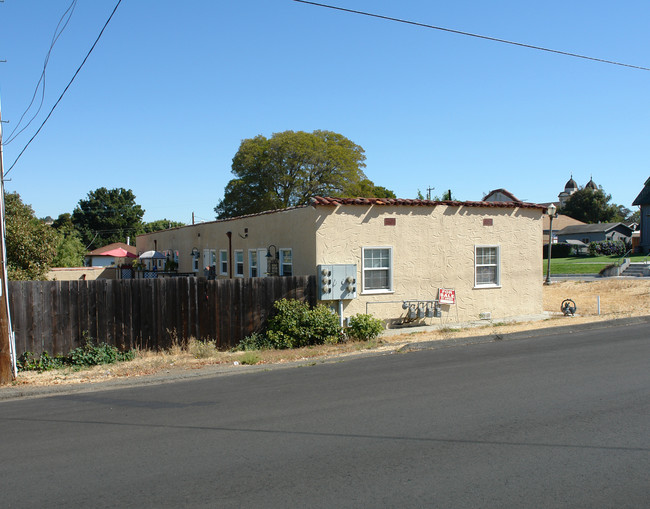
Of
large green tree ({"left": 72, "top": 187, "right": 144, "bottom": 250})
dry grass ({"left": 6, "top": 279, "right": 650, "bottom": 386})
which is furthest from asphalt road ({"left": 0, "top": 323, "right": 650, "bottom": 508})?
large green tree ({"left": 72, "top": 187, "right": 144, "bottom": 250})

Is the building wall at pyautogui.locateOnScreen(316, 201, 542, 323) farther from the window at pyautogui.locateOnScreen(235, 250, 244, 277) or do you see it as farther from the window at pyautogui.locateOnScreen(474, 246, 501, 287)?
the window at pyautogui.locateOnScreen(235, 250, 244, 277)

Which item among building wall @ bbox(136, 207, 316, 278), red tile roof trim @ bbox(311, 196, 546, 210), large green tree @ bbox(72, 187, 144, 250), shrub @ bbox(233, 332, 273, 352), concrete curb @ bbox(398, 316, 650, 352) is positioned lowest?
concrete curb @ bbox(398, 316, 650, 352)

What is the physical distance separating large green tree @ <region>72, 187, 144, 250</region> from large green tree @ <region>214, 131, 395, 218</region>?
81.6 ft

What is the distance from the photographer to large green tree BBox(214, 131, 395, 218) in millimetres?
51531

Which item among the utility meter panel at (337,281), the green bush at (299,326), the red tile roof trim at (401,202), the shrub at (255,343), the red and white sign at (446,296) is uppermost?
the red tile roof trim at (401,202)

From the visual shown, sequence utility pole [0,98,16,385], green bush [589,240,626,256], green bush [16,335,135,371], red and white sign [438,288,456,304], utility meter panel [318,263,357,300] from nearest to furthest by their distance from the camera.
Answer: utility pole [0,98,16,385] → green bush [16,335,135,371] → utility meter panel [318,263,357,300] → red and white sign [438,288,456,304] → green bush [589,240,626,256]

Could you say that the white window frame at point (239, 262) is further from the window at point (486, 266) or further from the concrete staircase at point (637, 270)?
the concrete staircase at point (637, 270)

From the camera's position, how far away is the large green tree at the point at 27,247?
64.3ft

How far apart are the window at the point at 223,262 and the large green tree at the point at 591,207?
7570cm

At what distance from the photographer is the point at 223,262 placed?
22266 mm

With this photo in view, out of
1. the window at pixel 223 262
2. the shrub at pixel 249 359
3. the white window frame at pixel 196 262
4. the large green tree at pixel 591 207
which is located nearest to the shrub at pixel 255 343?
the shrub at pixel 249 359

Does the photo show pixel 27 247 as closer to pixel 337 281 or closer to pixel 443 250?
pixel 337 281

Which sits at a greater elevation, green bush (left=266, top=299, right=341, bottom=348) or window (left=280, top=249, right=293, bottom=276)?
window (left=280, top=249, right=293, bottom=276)

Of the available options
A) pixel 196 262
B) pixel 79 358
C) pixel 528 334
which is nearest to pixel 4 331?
pixel 79 358
